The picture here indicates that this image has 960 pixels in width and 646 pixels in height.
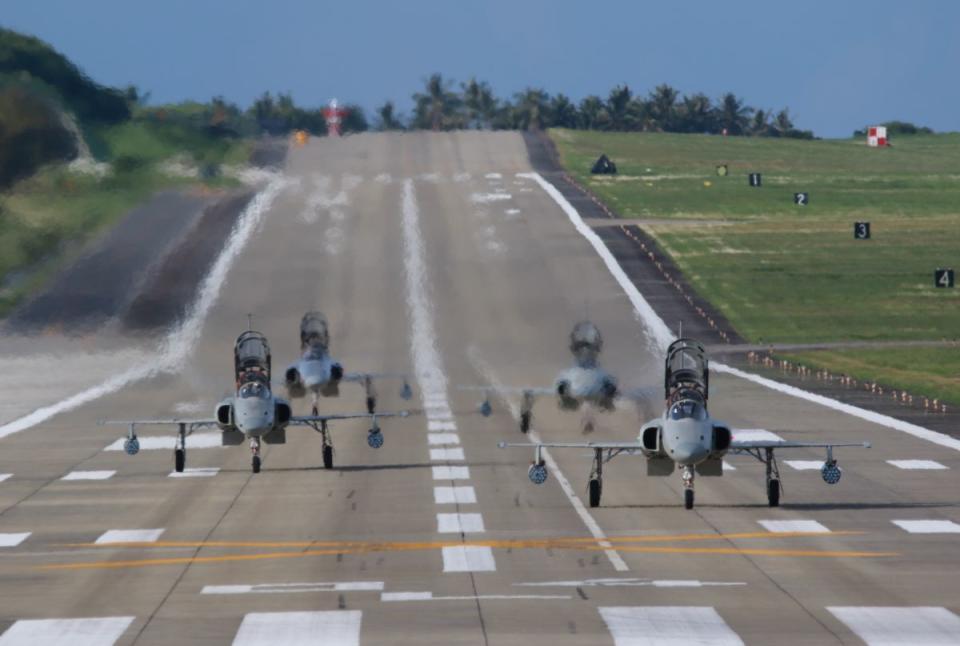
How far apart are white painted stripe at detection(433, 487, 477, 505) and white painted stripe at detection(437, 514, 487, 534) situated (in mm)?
2595

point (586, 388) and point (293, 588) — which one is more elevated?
point (586, 388)

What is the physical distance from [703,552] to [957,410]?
3569 centimetres

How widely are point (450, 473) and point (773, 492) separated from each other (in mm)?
11348

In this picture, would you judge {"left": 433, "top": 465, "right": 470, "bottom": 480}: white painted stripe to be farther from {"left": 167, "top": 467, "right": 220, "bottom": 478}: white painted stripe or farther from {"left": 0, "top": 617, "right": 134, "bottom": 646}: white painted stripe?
{"left": 0, "top": 617, "right": 134, "bottom": 646}: white painted stripe

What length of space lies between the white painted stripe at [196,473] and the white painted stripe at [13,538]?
37.0 feet

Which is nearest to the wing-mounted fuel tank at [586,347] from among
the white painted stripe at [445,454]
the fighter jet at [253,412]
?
the white painted stripe at [445,454]

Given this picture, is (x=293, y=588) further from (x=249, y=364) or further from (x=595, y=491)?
(x=249, y=364)

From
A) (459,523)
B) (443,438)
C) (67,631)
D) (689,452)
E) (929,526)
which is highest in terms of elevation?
(689,452)

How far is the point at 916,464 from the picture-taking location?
5472cm

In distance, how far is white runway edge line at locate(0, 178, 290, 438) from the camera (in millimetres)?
77438

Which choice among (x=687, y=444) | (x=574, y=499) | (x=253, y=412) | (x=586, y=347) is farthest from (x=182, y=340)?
(x=687, y=444)

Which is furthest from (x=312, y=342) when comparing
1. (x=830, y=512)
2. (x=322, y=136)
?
(x=322, y=136)

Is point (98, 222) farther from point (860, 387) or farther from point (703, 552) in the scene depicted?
point (703, 552)

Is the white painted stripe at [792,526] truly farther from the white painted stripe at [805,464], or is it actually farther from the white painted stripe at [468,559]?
the white painted stripe at [805,464]
